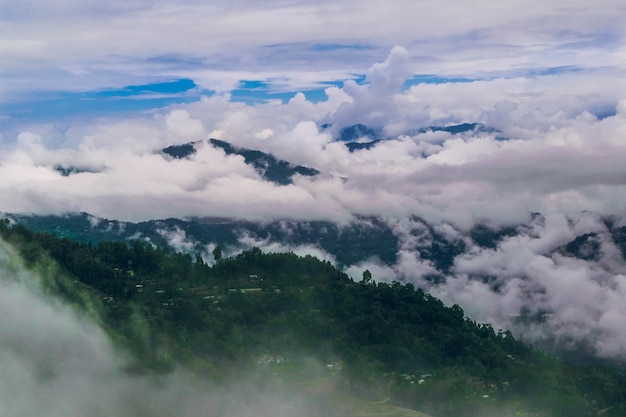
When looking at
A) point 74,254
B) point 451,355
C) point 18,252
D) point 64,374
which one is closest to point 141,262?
point 74,254

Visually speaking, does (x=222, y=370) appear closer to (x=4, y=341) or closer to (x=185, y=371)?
(x=185, y=371)

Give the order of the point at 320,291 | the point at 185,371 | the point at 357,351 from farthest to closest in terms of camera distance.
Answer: the point at 320,291 → the point at 357,351 → the point at 185,371

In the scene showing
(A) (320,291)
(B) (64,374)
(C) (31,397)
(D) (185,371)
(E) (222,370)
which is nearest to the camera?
(C) (31,397)

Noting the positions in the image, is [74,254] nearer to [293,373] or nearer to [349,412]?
[293,373]

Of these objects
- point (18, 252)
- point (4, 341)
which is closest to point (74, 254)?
point (18, 252)

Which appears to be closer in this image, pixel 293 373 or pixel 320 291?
pixel 293 373

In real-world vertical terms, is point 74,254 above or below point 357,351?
above

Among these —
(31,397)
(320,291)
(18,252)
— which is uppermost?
(18,252)
